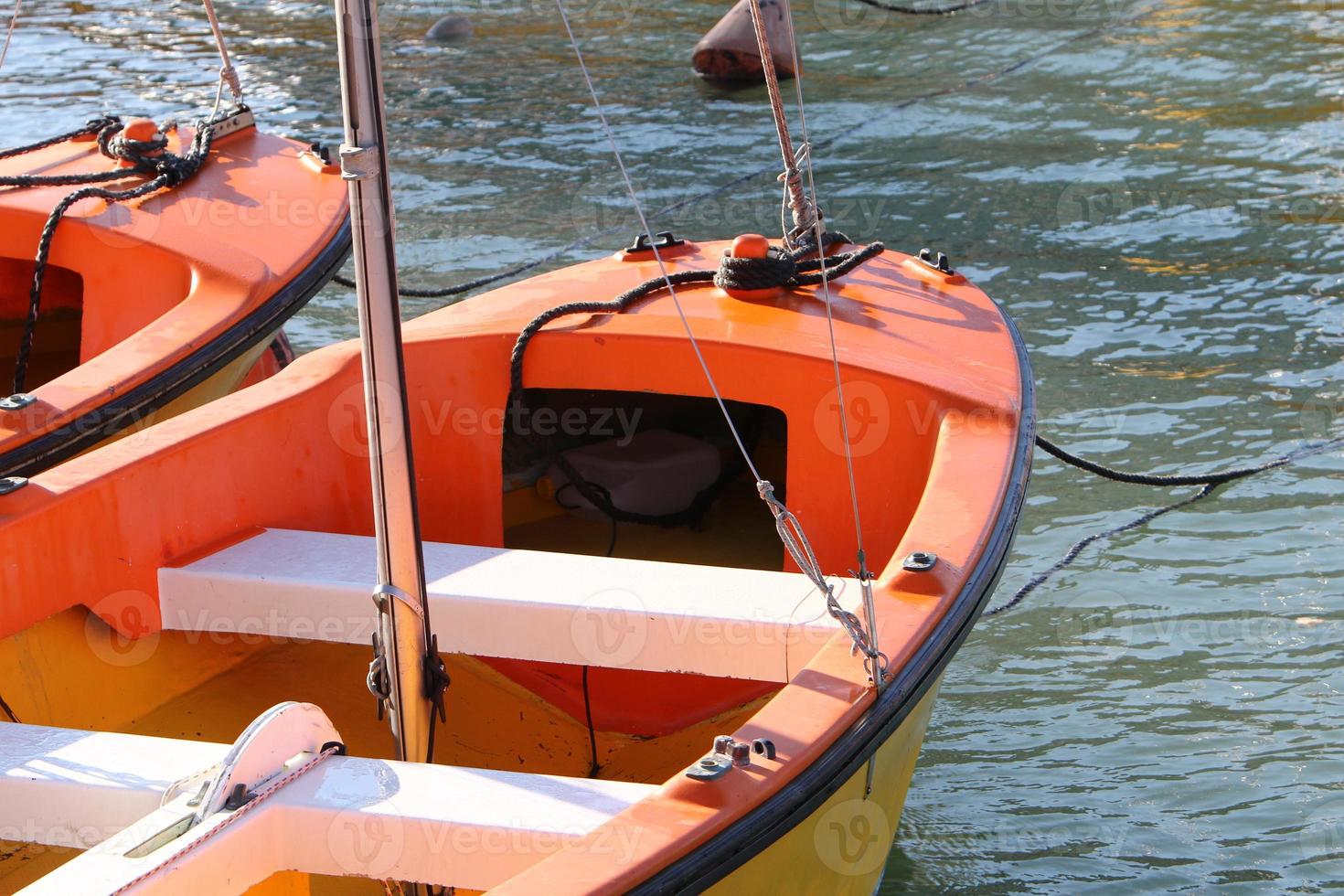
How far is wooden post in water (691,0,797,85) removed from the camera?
8.81m

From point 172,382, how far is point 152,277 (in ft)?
2.29

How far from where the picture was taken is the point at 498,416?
3.35m

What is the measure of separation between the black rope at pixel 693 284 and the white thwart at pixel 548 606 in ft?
2.07

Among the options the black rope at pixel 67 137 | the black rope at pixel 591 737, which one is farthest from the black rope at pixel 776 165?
the black rope at pixel 591 737

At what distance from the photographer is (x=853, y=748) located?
2.14m

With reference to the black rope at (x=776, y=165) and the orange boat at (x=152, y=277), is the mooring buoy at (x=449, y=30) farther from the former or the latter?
the orange boat at (x=152, y=277)

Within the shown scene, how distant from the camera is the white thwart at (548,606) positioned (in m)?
2.59

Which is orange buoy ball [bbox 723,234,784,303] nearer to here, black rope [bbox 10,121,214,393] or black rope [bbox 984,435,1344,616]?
black rope [bbox 984,435,1344,616]

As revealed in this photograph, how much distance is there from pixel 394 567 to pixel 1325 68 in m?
7.57
